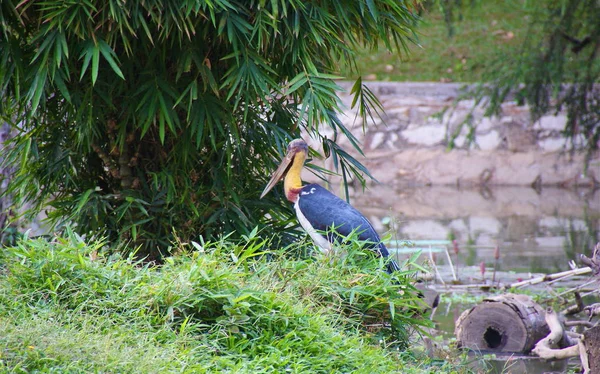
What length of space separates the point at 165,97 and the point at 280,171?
861 mm

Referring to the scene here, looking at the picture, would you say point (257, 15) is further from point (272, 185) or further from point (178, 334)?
point (178, 334)

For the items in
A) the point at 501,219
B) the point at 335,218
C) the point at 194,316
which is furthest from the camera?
the point at 501,219

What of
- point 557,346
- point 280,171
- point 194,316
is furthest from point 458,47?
point 194,316

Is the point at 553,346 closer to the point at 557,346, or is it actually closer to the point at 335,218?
the point at 557,346

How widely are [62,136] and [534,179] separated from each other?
9972mm

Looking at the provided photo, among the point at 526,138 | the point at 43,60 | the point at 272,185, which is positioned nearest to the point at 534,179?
the point at 526,138

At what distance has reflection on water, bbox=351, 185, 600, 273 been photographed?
9234 millimetres

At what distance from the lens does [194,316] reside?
12.8 ft

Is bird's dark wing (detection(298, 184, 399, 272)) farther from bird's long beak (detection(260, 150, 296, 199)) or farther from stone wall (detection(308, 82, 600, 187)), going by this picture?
stone wall (detection(308, 82, 600, 187))

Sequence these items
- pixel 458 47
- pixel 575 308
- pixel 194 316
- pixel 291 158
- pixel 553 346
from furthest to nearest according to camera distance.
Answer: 1. pixel 458 47
2. pixel 575 308
3. pixel 553 346
4. pixel 291 158
5. pixel 194 316

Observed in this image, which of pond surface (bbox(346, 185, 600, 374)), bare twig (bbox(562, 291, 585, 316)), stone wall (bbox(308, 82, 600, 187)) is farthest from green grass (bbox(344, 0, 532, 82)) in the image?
bare twig (bbox(562, 291, 585, 316))

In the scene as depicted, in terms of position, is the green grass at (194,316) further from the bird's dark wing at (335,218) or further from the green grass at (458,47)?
the green grass at (458,47)

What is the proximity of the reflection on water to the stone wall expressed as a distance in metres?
0.24

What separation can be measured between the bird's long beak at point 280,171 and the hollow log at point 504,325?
1.71 metres
